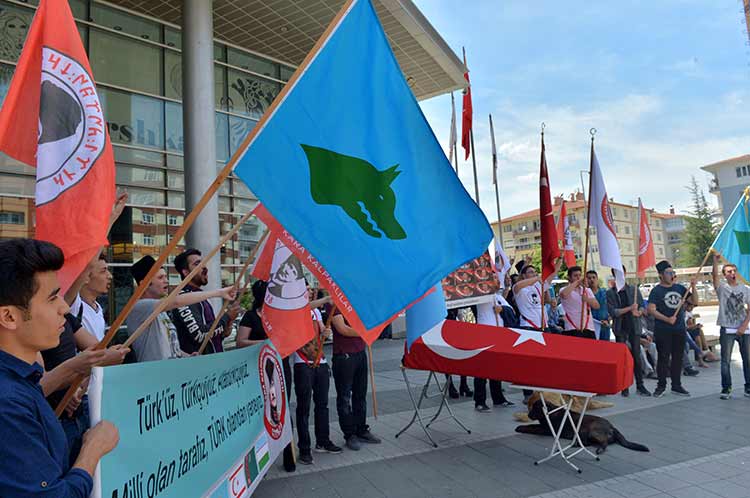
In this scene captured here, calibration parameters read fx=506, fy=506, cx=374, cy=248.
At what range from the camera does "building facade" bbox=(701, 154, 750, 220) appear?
6812 cm

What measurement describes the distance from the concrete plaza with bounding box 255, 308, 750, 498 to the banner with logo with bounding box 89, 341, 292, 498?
1110 millimetres

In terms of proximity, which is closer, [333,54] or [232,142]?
[333,54]

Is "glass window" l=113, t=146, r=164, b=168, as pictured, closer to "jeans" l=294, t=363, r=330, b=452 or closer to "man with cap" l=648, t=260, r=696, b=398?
"jeans" l=294, t=363, r=330, b=452

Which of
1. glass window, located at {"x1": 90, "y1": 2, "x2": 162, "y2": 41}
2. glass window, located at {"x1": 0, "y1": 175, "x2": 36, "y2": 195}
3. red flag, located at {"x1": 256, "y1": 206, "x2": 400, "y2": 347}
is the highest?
glass window, located at {"x1": 90, "y1": 2, "x2": 162, "y2": 41}

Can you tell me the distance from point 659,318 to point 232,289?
24.4 feet

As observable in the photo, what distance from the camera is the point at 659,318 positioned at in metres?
8.39

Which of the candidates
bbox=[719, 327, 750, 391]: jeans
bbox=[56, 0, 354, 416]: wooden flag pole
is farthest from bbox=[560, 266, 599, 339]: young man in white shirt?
bbox=[56, 0, 354, 416]: wooden flag pole

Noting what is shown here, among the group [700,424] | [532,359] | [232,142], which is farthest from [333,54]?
[232,142]

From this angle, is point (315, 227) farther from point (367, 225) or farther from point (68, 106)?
point (68, 106)

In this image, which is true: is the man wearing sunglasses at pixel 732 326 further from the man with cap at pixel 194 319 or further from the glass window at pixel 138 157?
the glass window at pixel 138 157

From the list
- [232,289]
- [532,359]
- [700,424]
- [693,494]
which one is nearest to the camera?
[232,289]

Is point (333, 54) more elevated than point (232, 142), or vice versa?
point (232, 142)

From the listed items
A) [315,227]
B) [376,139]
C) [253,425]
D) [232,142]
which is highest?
[232,142]

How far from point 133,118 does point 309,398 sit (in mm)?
11001
